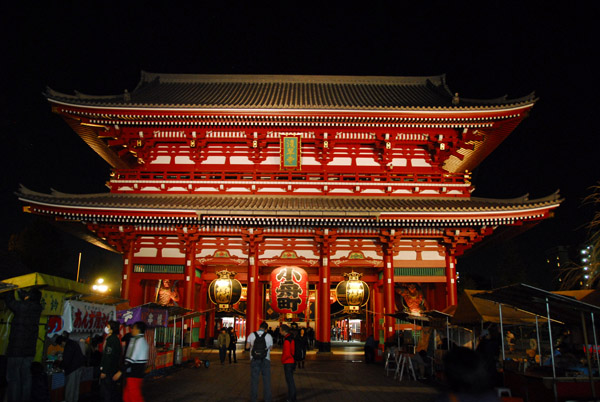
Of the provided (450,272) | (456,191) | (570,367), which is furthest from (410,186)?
(570,367)

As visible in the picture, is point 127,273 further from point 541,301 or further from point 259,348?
point 541,301

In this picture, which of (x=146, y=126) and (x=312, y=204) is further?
(x=146, y=126)

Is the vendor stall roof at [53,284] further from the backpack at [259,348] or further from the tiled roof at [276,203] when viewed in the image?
the tiled roof at [276,203]

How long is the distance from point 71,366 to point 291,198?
13.0 metres

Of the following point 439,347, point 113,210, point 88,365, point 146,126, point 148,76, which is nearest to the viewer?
point 88,365

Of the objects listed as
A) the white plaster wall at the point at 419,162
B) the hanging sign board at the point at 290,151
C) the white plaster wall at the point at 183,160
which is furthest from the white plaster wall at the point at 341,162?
the white plaster wall at the point at 183,160

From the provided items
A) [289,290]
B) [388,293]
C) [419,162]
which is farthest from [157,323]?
[419,162]

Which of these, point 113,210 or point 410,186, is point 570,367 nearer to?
point 410,186

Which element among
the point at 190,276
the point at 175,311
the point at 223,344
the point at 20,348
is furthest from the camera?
the point at 190,276

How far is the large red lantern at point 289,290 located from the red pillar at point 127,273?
648 centimetres

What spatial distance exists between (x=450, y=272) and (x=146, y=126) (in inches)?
626

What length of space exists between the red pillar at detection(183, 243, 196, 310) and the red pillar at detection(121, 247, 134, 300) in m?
2.55

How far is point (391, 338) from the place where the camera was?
20.2 metres

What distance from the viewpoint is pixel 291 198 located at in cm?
2152
